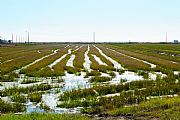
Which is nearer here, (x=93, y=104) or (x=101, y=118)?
(x=101, y=118)

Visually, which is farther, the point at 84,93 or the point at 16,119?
the point at 84,93

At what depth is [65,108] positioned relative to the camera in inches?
552

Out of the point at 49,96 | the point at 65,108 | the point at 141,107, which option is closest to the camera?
the point at 141,107

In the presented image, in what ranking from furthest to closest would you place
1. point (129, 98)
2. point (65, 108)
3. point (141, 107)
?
point (129, 98), point (65, 108), point (141, 107)

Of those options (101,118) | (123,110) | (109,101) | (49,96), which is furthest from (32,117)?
(49,96)

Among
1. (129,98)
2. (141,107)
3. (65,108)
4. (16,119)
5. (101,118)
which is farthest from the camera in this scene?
(129,98)

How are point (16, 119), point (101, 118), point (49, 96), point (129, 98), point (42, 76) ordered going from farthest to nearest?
point (42, 76)
point (49, 96)
point (129, 98)
point (101, 118)
point (16, 119)

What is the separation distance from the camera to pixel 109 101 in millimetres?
14648

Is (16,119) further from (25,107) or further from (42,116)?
(25,107)

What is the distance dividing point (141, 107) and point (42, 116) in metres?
3.60

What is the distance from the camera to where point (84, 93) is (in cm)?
1697

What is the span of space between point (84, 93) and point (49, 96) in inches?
61.8

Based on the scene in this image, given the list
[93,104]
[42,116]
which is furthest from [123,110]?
[42,116]

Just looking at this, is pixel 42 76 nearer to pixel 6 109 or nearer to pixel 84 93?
pixel 84 93
